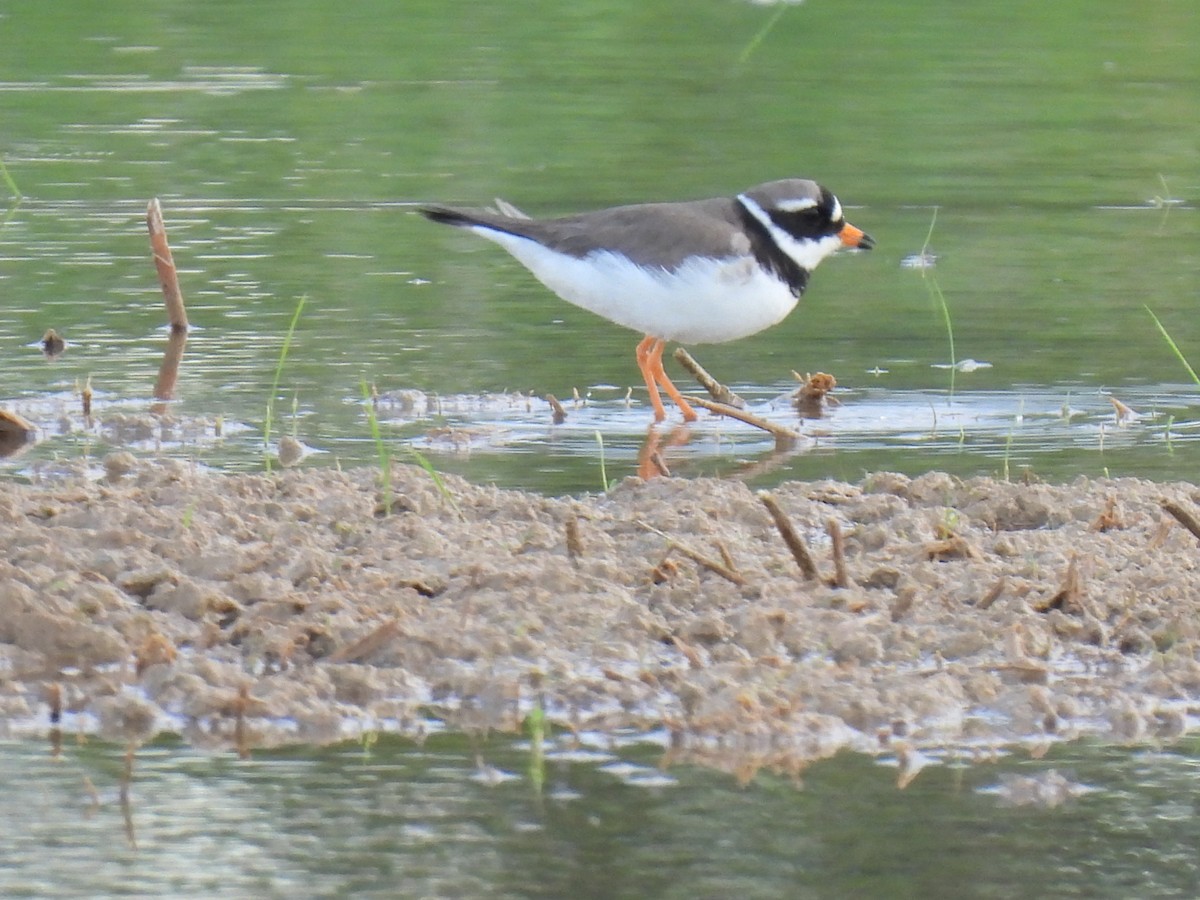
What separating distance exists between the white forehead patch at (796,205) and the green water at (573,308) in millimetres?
653

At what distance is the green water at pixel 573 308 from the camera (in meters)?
3.86

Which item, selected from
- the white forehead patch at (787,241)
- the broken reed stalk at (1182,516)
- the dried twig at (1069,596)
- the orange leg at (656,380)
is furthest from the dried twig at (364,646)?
the white forehead patch at (787,241)

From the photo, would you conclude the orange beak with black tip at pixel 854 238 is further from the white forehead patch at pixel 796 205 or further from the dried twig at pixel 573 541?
the dried twig at pixel 573 541

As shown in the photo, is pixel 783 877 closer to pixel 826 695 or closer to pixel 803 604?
pixel 826 695

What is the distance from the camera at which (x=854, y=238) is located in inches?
350

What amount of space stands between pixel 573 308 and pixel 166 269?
208 cm

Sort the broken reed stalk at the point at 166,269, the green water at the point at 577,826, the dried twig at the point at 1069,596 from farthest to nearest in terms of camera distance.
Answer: the broken reed stalk at the point at 166,269 → the dried twig at the point at 1069,596 → the green water at the point at 577,826

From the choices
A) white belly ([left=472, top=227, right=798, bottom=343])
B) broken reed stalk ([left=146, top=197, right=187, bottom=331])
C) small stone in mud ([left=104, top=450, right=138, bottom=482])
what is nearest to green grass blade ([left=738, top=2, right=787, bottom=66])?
white belly ([left=472, top=227, right=798, bottom=343])

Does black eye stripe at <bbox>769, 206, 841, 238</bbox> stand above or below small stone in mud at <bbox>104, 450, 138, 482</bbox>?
above

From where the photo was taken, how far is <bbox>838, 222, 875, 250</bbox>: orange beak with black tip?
8.78m

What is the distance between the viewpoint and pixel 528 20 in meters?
18.3

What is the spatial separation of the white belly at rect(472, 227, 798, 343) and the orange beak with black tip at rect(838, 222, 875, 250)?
54 centimetres

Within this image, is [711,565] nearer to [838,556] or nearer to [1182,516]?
[838,556]

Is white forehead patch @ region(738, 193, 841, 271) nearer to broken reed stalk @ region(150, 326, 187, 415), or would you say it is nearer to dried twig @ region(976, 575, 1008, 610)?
broken reed stalk @ region(150, 326, 187, 415)
